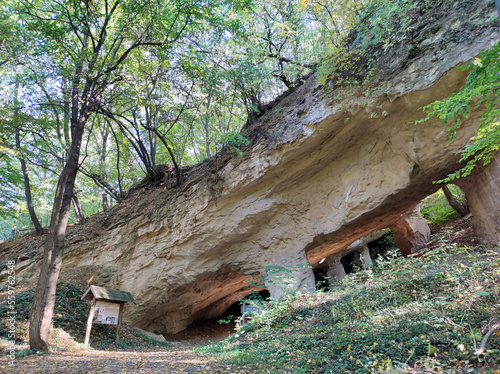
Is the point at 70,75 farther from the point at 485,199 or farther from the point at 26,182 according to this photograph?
the point at 485,199

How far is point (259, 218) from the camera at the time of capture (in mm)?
9625

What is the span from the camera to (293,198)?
955cm

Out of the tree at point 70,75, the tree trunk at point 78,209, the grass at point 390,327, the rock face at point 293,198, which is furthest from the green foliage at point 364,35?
the tree trunk at point 78,209

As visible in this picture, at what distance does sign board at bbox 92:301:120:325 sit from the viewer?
25.6ft

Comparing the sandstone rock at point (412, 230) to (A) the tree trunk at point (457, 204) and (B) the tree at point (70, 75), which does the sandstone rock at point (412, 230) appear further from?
(B) the tree at point (70, 75)

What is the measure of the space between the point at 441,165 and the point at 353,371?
685cm

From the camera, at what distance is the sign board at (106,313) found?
7.80 meters

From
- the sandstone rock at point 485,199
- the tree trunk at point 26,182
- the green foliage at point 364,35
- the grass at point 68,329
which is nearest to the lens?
the grass at point 68,329

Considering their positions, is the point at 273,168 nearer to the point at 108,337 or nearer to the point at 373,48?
the point at 373,48

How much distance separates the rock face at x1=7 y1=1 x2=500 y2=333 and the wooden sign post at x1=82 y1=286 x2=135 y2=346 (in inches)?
80.0

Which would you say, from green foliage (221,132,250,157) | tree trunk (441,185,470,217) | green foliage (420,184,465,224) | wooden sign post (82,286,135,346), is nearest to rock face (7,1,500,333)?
green foliage (221,132,250,157)

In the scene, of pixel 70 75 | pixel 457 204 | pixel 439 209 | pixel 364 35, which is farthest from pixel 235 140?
pixel 439 209

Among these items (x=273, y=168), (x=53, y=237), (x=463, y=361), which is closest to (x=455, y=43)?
(x=273, y=168)

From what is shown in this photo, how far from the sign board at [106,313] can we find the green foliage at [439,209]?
586 inches
